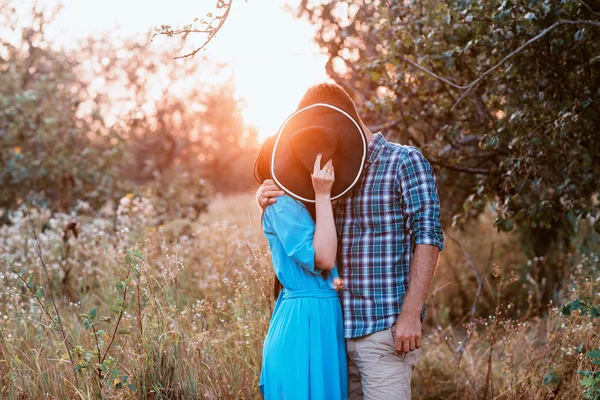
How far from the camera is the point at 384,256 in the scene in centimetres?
276

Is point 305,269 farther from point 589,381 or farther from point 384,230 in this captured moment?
point 589,381

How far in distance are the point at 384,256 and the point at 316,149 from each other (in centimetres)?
60

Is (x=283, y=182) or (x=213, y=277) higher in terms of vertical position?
(x=283, y=182)

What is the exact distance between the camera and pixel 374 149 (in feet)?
9.43

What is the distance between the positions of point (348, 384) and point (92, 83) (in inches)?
659

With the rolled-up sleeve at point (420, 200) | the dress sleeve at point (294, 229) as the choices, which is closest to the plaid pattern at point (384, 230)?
the rolled-up sleeve at point (420, 200)

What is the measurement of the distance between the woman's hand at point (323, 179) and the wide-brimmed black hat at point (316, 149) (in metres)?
0.05

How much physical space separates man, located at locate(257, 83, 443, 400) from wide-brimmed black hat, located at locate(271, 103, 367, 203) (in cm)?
8

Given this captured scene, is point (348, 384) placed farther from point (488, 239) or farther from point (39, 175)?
point (39, 175)

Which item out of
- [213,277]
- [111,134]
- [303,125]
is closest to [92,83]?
[111,134]

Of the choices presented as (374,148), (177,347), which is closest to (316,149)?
(374,148)

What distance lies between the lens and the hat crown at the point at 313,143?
2744 millimetres

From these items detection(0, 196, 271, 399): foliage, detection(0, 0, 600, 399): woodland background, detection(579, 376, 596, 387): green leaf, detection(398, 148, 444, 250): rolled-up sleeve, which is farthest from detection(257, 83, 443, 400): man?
detection(0, 196, 271, 399): foliage

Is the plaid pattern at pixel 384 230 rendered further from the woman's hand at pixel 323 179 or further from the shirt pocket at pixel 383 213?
the woman's hand at pixel 323 179
